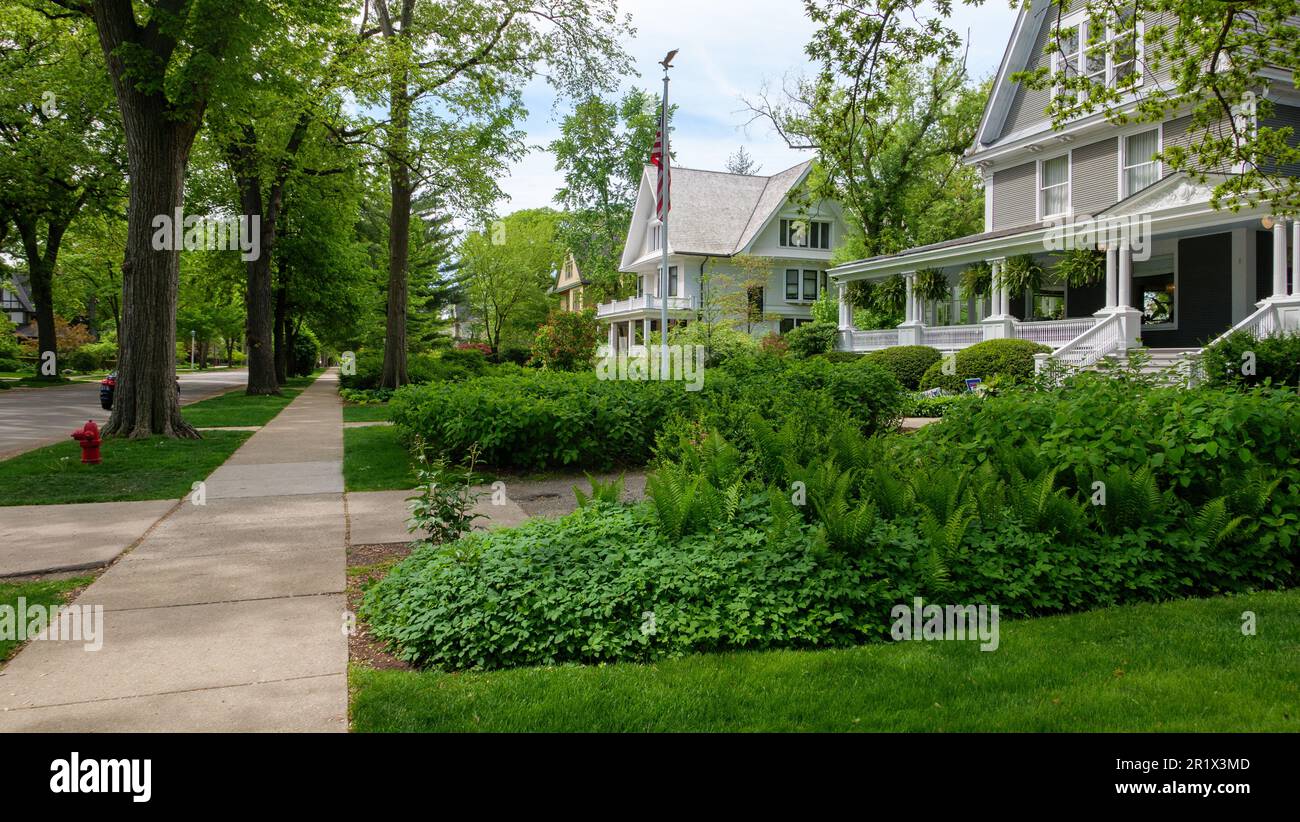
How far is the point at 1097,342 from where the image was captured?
63.7ft

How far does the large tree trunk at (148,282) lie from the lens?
1295 centimetres

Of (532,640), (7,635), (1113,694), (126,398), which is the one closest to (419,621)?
(532,640)

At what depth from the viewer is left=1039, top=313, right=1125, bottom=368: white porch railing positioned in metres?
19.0

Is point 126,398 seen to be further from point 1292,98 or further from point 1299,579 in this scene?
point 1292,98

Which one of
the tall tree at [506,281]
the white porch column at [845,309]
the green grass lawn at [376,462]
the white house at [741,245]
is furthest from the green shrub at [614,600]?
the tall tree at [506,281]

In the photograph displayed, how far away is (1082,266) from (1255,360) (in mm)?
7155

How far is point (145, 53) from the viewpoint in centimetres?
1227

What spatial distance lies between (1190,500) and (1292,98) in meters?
18.4

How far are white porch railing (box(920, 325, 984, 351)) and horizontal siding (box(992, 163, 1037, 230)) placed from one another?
4149mm

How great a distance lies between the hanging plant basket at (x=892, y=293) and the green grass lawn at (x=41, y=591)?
26956 millimetres

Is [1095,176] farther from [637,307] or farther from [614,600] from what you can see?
[637,307]

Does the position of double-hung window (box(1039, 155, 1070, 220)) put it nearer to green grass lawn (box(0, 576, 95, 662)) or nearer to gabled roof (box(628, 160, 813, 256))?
gabled roof (box(628, 160, 813, 256))

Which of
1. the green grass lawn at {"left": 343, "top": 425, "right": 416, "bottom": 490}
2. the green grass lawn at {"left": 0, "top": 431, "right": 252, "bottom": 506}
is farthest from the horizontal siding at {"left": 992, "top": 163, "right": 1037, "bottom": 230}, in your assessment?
the green grass lawn at {"left": 0, "top": 431, "right": 252, "bottom": 506}

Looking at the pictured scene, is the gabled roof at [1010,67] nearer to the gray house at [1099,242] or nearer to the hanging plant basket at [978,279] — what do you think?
the gray house at [1099,242]
